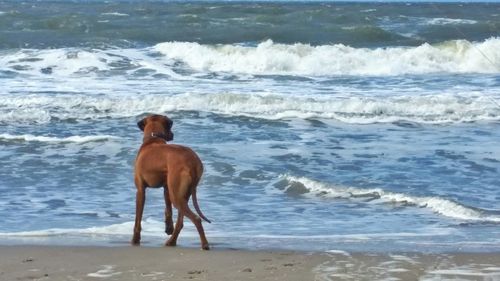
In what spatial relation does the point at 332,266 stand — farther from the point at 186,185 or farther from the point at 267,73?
the point at 267,73

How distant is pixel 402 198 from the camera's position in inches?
314

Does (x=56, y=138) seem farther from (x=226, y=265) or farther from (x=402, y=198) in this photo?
(x=226, y=265)

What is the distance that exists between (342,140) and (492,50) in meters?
14.7

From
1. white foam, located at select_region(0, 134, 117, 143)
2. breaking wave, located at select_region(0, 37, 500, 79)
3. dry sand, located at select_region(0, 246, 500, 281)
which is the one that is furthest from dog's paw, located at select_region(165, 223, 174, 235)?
breaking wave, located at select_region(0, 37, 500, 79)

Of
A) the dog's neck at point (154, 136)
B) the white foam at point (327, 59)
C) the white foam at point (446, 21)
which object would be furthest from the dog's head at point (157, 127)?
the white foam at point (446, 21)

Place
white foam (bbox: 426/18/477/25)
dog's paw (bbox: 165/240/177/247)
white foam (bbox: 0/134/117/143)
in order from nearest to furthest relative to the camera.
Result: dog's paw (bbox: 165/240/177/247) → white foam (bbox: 0/134/117/143) → white foam (bbox: 426/18/477/25)

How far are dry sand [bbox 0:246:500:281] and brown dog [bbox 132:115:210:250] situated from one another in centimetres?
21

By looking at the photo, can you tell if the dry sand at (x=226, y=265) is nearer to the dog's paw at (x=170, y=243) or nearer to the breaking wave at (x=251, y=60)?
the dog's paw at (x=170, y=243)

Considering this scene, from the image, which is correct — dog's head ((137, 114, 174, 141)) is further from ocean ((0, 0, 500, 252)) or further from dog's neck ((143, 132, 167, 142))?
ocean ((0, 0, 500, 252))

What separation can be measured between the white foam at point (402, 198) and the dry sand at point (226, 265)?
1605mm

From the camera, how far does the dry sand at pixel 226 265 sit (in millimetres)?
5195

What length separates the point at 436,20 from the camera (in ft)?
109

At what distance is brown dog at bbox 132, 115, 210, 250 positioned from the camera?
236 inches

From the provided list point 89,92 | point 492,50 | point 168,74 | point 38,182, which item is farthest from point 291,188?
point 492,50
